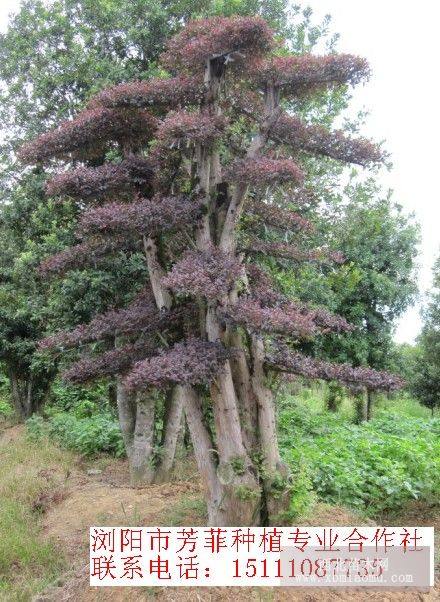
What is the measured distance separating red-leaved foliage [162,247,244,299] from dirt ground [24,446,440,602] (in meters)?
2.14

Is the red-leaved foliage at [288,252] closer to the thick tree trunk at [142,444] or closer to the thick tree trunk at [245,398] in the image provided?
the thick tree trunk at [245,398]

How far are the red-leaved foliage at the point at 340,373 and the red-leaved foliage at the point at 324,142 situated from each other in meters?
1.69

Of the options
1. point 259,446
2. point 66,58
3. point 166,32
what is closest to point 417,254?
point 166,32

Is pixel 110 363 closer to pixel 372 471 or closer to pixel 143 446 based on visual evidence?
pixel 143 446

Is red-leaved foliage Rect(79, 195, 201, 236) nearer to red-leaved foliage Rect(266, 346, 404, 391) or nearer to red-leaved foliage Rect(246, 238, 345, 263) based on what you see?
red-leaved foliage Rect(246, 238, 345, 263)

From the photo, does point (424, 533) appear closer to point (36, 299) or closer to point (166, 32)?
point (36, 299)

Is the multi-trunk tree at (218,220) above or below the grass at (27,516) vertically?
above

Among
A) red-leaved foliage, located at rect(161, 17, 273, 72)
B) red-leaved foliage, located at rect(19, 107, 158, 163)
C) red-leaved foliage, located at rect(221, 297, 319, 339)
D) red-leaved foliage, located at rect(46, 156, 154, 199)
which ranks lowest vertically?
red-leaved foliage, located at rect(221, 297, 319, 339)

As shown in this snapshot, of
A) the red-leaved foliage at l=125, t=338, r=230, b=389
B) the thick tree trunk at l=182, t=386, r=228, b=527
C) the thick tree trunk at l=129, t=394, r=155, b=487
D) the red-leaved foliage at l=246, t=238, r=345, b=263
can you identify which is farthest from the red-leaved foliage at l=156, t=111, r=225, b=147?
the thick tree trunk at l=129, t=394, r=155, b=487

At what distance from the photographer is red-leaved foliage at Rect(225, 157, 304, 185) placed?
4.04 meters

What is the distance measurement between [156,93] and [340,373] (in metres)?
2.77

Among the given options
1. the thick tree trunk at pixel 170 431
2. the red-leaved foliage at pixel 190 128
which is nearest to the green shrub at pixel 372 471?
the thick tree trunk at pixel 170 431

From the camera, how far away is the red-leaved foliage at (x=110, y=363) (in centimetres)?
498

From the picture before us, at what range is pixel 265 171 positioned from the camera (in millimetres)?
4086
